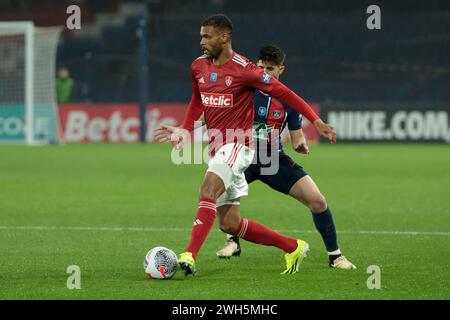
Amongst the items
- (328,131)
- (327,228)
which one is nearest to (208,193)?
(328,131)

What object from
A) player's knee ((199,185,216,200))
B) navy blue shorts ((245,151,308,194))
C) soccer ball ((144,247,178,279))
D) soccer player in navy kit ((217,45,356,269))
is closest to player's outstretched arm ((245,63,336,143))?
soccer player in navy kit ((217,45,356,269))

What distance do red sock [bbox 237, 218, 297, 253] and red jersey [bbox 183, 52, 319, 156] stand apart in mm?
663

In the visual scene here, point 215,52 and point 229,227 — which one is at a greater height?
point 215,52

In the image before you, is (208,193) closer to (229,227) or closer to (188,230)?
(229,227)

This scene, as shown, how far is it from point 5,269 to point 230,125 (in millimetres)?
2072

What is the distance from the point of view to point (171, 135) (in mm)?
7816

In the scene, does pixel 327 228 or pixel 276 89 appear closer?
pixel 276 89

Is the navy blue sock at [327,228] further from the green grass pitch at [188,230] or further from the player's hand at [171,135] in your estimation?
the player's hand at [171,135]

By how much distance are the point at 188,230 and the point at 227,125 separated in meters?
2.83

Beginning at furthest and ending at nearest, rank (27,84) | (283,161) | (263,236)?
1. (27,84)
2. (283,161)
3. (263,236)

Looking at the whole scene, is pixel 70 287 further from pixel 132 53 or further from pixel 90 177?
pixel 132 53

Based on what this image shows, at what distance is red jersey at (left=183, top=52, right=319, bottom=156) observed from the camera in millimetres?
7746

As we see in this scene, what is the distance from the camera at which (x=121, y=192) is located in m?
14.5

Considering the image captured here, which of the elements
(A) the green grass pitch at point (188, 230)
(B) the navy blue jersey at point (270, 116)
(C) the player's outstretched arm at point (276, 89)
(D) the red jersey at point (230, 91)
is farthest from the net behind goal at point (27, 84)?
(C) the player's outstretched arm at point (276, 89)
